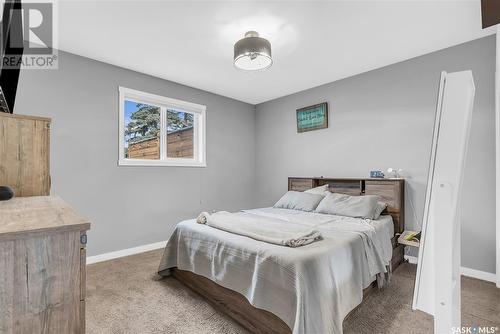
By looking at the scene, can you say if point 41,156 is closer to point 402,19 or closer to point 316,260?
point 316,260

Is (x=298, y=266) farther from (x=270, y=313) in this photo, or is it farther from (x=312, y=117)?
(x=312, y=117)

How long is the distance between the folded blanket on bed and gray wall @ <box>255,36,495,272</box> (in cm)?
182

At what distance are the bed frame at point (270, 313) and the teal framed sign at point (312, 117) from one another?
0.86m

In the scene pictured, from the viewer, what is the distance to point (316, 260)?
1.56 m

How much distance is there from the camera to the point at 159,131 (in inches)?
150

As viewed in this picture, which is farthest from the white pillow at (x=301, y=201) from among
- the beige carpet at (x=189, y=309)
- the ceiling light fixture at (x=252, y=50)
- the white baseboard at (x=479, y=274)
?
the ceiling light fixture at (x=252, y=50)

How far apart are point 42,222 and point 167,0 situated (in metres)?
1.98

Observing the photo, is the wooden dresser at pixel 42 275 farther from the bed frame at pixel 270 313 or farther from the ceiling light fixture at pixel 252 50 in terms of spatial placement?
the ceiling light fixture at pixel 252 50

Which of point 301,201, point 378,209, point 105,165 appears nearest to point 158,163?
point 105,165

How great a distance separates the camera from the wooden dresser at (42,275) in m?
0.67

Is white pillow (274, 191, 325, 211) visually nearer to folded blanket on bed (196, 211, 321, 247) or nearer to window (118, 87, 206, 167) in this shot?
folded blanket on bed (196, 211, 321, 247)

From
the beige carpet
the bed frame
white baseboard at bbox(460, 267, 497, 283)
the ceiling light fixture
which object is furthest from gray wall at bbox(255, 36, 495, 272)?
the ceiling light fixture

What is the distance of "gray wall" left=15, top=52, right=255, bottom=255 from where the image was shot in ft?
9.21

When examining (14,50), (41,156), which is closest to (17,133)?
(41,156)
